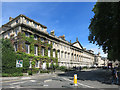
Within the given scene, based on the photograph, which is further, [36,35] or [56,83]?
[36,35]

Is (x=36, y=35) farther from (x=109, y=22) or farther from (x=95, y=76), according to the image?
(x=109, y=22)

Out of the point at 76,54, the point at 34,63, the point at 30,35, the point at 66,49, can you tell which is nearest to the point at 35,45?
the point at 30,35

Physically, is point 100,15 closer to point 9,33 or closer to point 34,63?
point 34,63

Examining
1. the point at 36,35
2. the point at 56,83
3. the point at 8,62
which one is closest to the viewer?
the point at 56,83

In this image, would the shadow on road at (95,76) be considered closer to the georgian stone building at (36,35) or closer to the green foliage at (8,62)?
the green foliage at (8,62)

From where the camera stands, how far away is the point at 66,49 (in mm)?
49656

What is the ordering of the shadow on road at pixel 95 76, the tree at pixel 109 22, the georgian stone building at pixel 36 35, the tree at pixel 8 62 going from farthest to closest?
the georgian stone building at pixel 36 35, the tree at pixel 8 62, the shadow on road at pixel 95 76, the tree at pixel 109 22

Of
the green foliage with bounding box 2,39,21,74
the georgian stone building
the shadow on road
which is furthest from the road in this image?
the georgian stone building

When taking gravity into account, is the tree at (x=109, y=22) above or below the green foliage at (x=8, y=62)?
above

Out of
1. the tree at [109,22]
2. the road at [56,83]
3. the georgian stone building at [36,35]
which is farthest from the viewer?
the georgian stone building at [36,35]

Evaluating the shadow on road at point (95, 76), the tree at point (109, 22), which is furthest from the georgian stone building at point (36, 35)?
the tree at point (109, 22)

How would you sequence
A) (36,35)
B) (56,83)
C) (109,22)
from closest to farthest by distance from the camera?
(56,83), (109,22), (36,35)

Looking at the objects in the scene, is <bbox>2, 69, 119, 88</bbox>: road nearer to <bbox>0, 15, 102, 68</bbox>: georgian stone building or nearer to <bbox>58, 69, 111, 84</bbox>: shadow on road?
<bbox>58, 69, 111, 84</bbox>: shadow on road

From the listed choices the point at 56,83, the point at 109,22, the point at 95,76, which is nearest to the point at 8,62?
the point at 56,83
